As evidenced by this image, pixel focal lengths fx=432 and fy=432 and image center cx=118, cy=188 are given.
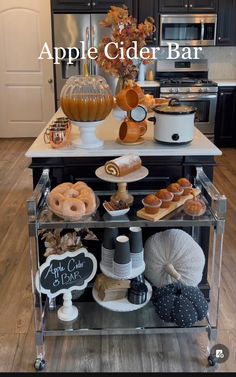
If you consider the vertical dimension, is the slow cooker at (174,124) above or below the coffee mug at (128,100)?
below

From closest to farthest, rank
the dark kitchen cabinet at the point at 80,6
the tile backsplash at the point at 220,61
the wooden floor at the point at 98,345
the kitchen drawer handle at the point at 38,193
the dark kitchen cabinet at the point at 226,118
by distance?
1. the kitchen drawer handle at the point at 38,193
2. the wooden floor at the point at 98,345
3. the dark kitchen cabinet at the point at 80,6
4. the dark kitchen cabinet at the point at 226,118
5. the tile backsplash at the point at 220,61

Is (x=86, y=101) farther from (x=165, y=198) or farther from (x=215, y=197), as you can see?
(x=215, y=197)

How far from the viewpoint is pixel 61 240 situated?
2229mm

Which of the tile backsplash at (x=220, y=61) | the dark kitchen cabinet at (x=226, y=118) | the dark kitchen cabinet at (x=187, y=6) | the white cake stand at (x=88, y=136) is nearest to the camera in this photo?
the white cake stand at (x=88, y=136)

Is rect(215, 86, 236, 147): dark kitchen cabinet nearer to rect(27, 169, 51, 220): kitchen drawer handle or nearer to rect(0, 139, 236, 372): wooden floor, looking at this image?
rect(0, 139, 236, 372): wooden floor

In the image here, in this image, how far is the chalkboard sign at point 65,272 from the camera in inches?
78.8

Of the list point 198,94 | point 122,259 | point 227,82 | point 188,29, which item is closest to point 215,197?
point 122,259

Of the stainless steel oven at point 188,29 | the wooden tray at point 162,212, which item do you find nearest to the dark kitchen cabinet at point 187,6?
the stainless steel oven at point 188,29

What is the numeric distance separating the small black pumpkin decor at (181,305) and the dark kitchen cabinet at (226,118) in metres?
4.11

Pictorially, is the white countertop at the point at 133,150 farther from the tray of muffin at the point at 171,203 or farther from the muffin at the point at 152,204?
the muffin at the point at 152,204

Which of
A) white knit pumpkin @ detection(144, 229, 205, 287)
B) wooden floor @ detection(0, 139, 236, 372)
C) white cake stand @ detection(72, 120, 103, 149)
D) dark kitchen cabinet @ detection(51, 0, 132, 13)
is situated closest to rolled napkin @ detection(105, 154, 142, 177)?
white cake stand @ detection(72, 120, 103, 149)

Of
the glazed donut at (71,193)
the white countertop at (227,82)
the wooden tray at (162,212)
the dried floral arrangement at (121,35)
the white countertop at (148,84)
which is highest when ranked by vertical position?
the dried floral arrangement at (121,35)

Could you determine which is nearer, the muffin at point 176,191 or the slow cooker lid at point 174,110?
the muffin at point 176,191

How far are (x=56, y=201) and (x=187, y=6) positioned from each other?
4.59m
